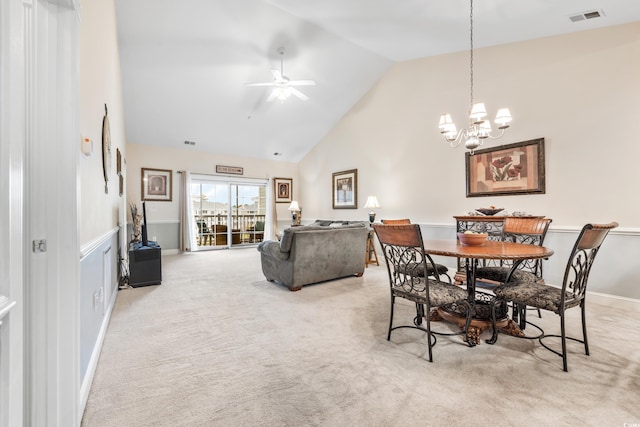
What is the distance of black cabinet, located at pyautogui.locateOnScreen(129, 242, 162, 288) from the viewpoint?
12.3 ft

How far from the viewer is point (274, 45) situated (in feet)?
14.6

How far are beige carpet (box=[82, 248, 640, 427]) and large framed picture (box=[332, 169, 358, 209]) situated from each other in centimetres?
400

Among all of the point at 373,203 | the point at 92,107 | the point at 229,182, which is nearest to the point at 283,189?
the point at 229,182

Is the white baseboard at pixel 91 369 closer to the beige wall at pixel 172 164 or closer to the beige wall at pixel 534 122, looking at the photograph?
the beige wall at pixel 534 122

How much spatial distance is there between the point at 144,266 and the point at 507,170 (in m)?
5.26

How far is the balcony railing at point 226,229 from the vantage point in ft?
24.7

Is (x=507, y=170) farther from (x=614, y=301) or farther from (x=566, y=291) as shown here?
(x=566, y=291)

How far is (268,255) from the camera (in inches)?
154

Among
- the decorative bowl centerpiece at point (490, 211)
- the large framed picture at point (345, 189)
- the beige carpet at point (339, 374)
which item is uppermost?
the large framed picture at point (345, 189)

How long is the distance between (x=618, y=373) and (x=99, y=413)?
305cm

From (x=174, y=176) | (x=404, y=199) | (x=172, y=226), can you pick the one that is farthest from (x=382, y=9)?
(x=172, y=226)

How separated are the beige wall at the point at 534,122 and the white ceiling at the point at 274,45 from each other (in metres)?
0.26

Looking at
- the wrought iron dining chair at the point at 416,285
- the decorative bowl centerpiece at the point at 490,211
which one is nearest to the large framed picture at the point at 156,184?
the wrought iron dining chair at the point at 416,285

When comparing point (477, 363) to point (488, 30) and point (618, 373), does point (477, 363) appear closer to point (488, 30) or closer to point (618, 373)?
point (618, 373)
